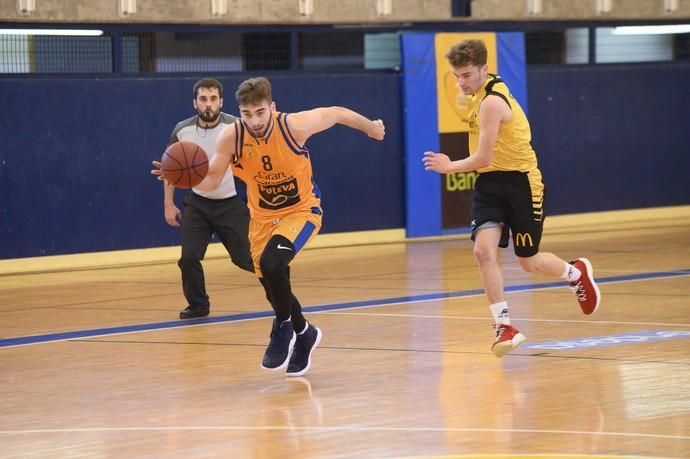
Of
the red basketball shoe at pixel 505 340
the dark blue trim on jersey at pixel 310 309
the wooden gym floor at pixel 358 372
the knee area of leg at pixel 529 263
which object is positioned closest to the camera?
the wooden gym floor at pixel 358 372

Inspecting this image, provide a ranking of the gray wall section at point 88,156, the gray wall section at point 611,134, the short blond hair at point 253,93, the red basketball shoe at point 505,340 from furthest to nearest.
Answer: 1. the gray wall section at point 611,134
2. the gray wall section at point 88,156
3. the red basketball shoe at point 505,340
4. the short blond hair at point 253,93

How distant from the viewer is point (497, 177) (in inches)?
389

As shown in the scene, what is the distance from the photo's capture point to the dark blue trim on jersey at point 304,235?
9.28 m

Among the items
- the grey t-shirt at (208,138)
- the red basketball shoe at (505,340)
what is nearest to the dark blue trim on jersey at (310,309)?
the grey t-shirt at (208,138)

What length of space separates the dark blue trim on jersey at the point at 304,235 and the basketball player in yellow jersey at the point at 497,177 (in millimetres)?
873

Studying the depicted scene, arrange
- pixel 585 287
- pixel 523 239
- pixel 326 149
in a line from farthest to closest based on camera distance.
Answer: pixel 326 149, pixel 585 287, pixel 523 239

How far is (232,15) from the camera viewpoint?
19.3 meters

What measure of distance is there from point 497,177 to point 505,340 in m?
1.11

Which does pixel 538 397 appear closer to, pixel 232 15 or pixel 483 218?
pixel 483 218

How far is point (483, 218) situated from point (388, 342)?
1547 mm

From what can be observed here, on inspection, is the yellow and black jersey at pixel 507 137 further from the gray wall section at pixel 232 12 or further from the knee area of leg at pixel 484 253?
the gray wall section at pixel 232 12

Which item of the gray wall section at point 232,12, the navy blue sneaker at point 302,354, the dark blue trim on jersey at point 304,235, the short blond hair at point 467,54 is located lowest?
the navy blue sneaker at point 302,354

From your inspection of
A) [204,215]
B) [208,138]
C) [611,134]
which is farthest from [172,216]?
[611,134]

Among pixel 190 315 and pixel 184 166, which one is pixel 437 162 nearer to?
pixel 184 166
